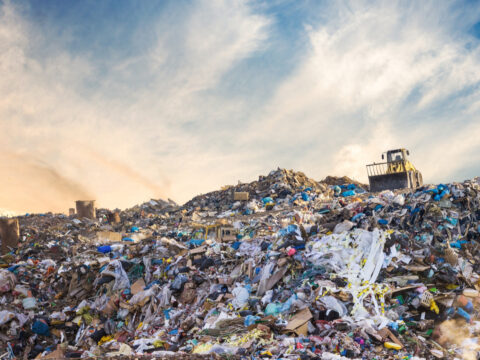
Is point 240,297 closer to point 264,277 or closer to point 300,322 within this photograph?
point 264,277

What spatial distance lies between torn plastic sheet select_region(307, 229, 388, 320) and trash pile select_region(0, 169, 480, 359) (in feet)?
0.08

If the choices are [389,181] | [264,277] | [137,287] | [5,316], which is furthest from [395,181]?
[5,316]

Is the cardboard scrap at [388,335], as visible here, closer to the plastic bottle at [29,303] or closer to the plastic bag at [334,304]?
the plastic bag at [334,304]

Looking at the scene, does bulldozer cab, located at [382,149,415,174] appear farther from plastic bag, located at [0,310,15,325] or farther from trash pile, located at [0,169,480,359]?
plastic bag, located at [0,310,15,325]

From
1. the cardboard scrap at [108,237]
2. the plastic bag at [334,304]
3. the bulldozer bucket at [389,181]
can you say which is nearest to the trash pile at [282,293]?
the plastic bag at [334,304]

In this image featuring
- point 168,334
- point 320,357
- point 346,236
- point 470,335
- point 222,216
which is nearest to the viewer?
point 320,357

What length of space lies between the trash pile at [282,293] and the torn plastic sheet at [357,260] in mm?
23

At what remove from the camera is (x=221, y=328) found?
19.5ft

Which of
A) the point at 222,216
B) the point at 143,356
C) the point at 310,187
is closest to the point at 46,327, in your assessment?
the point at 143,356

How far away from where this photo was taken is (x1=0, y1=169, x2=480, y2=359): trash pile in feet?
17.3

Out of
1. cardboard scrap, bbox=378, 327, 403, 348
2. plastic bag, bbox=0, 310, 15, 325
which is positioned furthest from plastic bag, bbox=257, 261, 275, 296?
plastic bag, bbox=0, 310, 15, 325

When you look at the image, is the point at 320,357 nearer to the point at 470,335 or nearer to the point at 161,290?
the point at 470,335

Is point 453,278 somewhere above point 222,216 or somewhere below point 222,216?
below

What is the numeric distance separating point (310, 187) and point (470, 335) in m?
15.2
